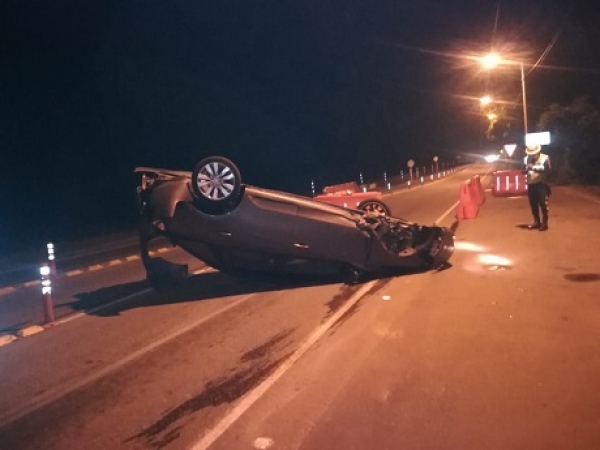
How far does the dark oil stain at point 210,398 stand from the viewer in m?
5.25

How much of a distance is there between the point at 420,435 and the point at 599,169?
1231 inches

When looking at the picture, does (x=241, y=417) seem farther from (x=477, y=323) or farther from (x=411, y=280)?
(x=411, y=280)

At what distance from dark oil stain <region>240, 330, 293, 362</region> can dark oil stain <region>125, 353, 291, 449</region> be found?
28 centimetres

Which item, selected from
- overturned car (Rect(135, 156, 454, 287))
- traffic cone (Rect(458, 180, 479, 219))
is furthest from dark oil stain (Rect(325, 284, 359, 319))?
traffic cone (Rect(458, 180, 479, 219))

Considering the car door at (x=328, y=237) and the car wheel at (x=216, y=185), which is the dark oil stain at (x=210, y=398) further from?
the car wheel at (x=216, y=185)

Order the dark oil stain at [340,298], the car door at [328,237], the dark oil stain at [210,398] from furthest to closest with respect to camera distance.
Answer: the car door at [328,237], the dark oil stain at [340,298], the dark oil stain at [210,398]

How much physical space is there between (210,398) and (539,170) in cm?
1096

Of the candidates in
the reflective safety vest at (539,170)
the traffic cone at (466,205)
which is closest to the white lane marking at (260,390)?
the reflective safety vest at (539,170)

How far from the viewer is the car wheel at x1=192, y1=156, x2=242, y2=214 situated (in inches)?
398

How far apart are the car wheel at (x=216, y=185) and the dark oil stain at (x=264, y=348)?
278 cm

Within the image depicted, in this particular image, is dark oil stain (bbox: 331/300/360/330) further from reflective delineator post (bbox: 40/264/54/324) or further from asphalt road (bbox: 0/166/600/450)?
reflective delineator post (bbox: 40/264/54/324)

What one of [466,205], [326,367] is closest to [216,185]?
[326,367]

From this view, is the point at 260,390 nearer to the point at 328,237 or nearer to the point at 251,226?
the point at 251,226

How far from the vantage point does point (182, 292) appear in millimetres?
11117
